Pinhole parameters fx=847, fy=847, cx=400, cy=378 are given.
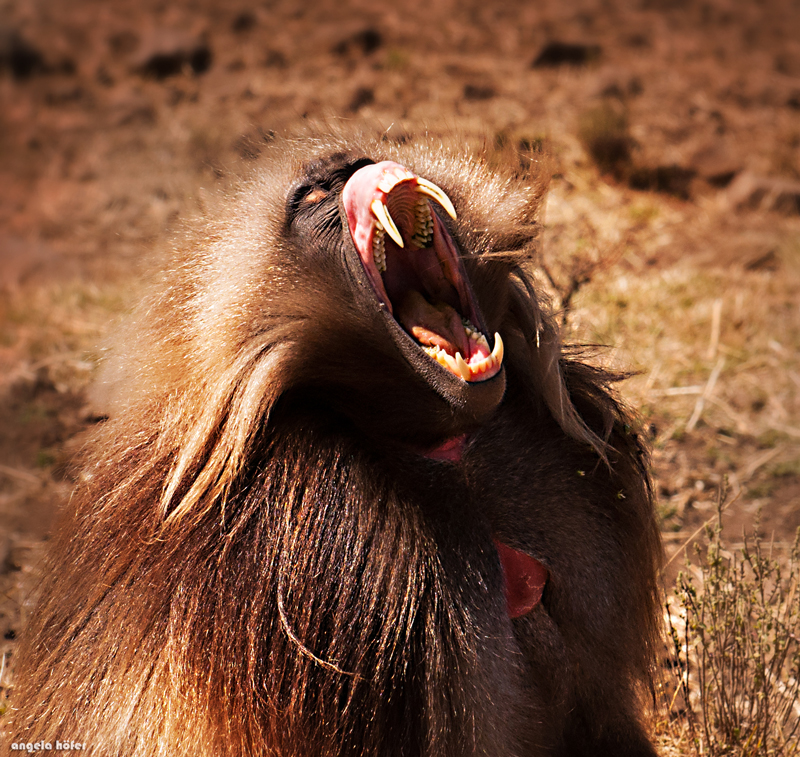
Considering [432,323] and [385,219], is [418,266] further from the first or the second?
[385,219]

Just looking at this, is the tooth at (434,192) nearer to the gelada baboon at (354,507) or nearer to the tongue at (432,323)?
the gelada baboon at (354,507)

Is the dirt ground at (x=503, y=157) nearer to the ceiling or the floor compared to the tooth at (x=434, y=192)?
nearer to the floor

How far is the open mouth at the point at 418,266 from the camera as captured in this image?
1938 millimetres

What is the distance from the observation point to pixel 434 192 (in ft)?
6.52

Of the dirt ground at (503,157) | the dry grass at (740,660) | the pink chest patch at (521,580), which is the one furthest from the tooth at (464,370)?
the dry grass at (740,660)

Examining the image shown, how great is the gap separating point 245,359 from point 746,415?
Answer: 3037 mm

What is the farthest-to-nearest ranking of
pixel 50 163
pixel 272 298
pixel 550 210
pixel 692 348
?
pixel 50 163 < pixel 550 210 < pixel 692 348 < pixel 272 298

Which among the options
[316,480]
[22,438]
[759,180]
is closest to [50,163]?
[22,438]

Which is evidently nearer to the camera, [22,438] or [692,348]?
[22,438]

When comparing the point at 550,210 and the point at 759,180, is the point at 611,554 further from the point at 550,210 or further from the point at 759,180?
the point at 759,180

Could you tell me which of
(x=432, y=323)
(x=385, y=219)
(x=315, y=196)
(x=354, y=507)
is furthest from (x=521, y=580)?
(x=315, y=196)

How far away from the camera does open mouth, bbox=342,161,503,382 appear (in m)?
1.94

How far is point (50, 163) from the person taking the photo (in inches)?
342

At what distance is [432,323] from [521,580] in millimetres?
683
